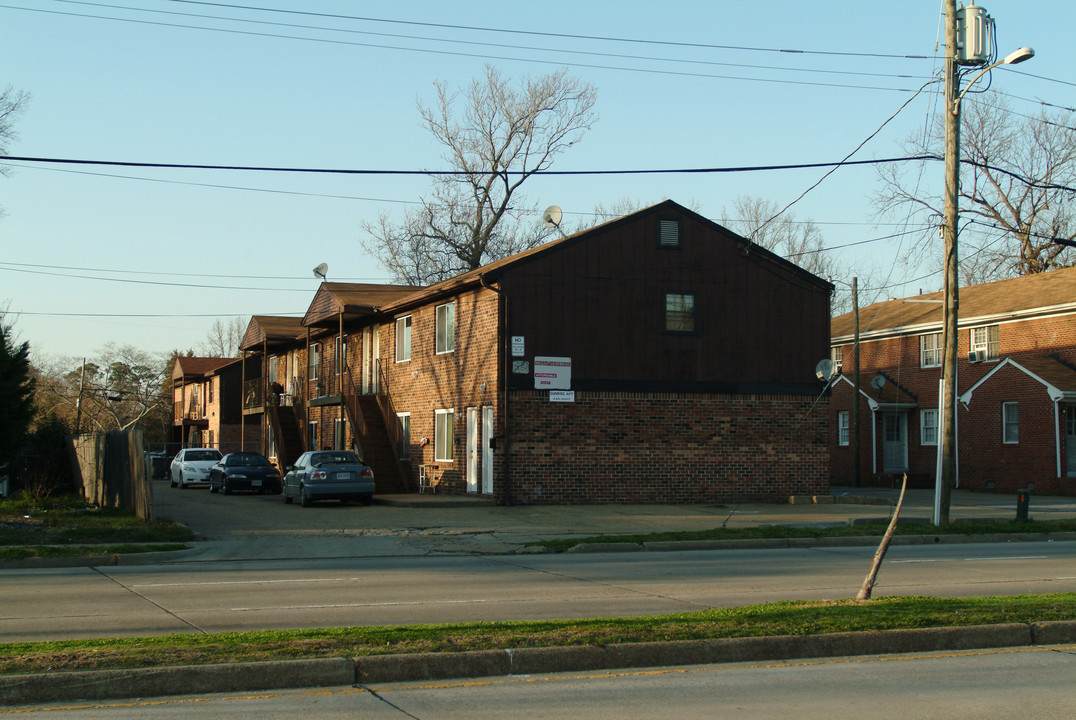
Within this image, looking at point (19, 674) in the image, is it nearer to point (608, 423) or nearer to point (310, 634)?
point (310, 634)

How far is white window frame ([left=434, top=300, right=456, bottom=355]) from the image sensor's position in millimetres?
28344

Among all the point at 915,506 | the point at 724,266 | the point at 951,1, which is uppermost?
the point at 951,1

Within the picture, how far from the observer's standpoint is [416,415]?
30625 millimetres

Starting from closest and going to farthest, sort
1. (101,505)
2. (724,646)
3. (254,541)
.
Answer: (724,646)
(254,541)
(101,505)

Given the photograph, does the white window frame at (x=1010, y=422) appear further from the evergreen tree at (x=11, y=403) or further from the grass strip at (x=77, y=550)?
the evergreen tree at (x=11, y=403)

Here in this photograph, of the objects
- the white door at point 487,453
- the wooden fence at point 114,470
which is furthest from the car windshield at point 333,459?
the wooden fence at point 114,470

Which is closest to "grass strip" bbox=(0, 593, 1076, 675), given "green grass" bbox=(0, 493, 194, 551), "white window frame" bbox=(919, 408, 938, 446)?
"green grass" bbox=(0, 493, 194, 551)

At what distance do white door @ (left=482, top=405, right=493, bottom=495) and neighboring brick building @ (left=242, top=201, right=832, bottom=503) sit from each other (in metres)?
0.04

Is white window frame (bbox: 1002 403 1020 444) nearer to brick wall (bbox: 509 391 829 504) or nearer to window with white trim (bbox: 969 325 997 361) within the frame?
window with white trim (bbox: 969 325 997 361)

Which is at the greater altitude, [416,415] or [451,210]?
[451,210]

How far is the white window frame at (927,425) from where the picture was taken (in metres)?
38.2

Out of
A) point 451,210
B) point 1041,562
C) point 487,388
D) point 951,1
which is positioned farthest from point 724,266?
point 451,210

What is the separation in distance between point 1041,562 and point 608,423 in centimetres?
1190

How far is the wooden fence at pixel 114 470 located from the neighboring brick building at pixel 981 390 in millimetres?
23674
